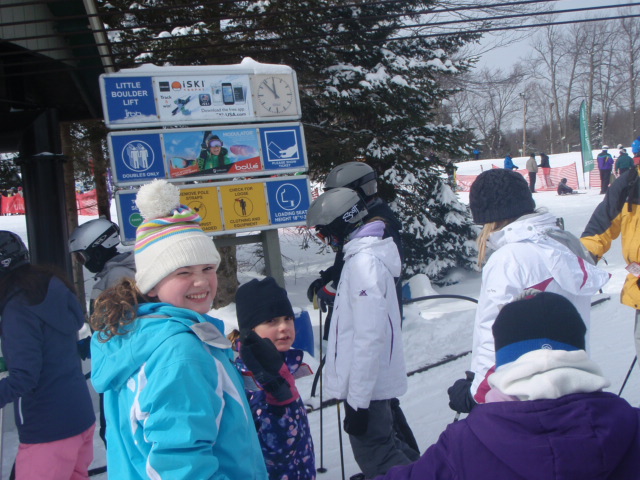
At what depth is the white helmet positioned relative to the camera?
3500mm

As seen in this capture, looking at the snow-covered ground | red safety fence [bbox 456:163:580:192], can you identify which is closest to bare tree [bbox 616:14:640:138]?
red safety fence [bbox 456:163:580:192]

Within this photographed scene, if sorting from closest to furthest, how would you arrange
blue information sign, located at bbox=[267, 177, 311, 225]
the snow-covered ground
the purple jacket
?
1. the purple jacket
2. the snow-covered ground
3. blue information sign, located at bbox=[267, 177, 311, 225]

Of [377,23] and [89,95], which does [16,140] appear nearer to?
[89,95]

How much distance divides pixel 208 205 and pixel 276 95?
1390 millimetres

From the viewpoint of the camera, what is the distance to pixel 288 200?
5.86 m

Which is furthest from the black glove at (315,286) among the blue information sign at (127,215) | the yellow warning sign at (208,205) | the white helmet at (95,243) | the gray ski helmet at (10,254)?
the blue information sign at (127,215)

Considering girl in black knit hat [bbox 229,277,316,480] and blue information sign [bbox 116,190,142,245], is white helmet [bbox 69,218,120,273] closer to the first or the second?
girl in black knit hat [bbox 229,277,316,480]

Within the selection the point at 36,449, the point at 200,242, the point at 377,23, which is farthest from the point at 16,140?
the point at 377,23

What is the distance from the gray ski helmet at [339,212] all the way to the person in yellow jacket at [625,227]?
5.80 ft

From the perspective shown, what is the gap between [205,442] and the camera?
1.50 metres

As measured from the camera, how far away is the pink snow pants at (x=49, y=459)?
2.83 metres

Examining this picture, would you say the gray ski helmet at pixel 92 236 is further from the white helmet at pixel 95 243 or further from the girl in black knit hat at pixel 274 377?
the girl in black knit hat at pixel 274 377

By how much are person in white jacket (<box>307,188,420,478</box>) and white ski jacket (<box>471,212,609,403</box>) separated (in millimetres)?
631

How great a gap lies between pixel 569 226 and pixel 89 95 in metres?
14.8
